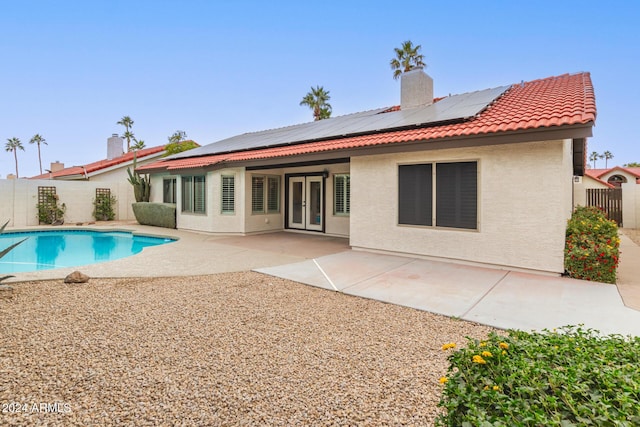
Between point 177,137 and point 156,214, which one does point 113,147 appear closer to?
point 177,137

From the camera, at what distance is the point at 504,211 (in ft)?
24.3

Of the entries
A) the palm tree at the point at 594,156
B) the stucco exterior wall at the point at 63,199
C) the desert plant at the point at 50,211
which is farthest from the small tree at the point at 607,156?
the desert plant at the point at 50,211

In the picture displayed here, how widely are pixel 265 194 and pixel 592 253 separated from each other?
38.9ft

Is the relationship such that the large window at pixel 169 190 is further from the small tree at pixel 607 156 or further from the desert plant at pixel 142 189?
the small tree at pixel 607 156

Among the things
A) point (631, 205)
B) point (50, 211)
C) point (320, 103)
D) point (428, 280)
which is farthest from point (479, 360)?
point (320, 103)

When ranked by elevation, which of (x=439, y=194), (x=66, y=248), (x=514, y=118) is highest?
(x=514, y=118)

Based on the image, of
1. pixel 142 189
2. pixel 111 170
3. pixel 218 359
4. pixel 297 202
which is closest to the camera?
pixel 218 359

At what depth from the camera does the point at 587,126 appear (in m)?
6.01

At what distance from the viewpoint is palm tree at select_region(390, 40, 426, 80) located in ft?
80.6

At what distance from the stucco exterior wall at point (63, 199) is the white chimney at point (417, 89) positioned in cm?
1784

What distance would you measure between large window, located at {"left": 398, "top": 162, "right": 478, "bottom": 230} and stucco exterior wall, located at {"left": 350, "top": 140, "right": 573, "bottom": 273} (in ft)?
0.50

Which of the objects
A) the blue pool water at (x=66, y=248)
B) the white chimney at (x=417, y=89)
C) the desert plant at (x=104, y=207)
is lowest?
the blue pool water at (x=66, y=248)

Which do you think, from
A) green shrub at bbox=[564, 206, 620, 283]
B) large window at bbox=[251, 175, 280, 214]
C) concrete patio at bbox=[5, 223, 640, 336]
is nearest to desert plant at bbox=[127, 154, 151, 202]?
large window at bbox=[251, 175, 280, 214]

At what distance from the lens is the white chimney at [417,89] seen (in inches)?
491
